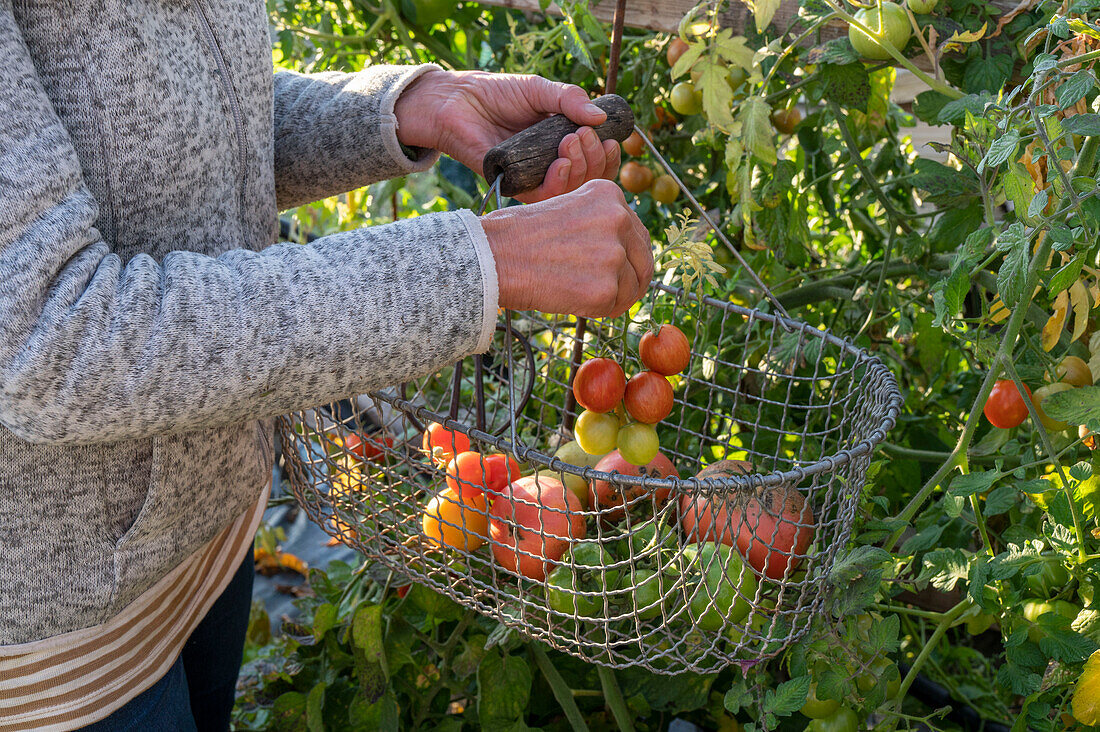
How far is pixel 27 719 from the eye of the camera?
0.65 metres

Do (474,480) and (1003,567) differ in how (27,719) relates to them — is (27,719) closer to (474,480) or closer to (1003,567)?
(474,480)

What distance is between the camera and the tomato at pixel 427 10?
1.38m

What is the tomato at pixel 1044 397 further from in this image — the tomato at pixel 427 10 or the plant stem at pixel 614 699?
the tomato at pixel 427 10

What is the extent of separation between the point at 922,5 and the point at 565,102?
1.17 ft

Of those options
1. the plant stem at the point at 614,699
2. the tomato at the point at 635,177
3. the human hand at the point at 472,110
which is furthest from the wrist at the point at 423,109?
the plant stem at the point at 614,699

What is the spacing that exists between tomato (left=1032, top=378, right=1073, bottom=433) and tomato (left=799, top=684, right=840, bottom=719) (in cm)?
31

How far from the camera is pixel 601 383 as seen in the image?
2.54 feet

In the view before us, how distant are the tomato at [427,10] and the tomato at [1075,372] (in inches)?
42.1

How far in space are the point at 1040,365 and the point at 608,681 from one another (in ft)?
1.90

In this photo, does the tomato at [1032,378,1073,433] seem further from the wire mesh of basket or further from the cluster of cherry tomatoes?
the cluster of cherry tomatoes

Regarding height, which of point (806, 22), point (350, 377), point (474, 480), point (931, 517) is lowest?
point (931, 517)

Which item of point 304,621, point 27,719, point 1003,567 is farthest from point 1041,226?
point 304,621

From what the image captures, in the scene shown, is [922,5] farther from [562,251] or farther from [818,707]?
[818,707]

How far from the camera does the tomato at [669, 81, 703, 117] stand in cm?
109
